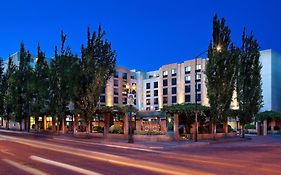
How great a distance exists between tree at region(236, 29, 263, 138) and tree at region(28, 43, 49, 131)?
26499 millimetres

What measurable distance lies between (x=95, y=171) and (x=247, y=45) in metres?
34.9

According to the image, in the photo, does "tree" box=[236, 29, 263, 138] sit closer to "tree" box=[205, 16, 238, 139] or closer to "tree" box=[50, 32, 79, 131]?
Result: "tree" box=[205, 16, 238, 139]

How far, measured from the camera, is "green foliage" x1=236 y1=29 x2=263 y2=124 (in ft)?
139

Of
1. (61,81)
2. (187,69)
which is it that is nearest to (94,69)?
(61,81)

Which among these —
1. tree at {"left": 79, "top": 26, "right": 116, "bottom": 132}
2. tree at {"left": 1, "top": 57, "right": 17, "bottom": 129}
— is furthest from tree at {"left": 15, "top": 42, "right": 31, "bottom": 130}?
tree at {"left": 79, "top": 26, "right": 116, "bottom": 132}

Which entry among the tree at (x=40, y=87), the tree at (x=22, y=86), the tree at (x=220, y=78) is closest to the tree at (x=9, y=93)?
the tree at (x=22, y=86)

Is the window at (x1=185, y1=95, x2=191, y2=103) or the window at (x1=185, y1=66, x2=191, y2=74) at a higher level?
the window at (x1=185, y1=66, x2=191, y2=74)

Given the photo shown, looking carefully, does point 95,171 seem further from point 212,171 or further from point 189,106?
point 189,106

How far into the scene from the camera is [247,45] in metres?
43.3

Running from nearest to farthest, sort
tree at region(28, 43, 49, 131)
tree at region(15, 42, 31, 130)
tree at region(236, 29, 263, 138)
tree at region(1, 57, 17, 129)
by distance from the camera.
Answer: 1. tree at region(236, 29, 263, 138)
2. tree at region(28, 43, 49, 131)
3. tree at region(15, 42, 31, 130)
4. tree at region(1, 57, 17, 129)

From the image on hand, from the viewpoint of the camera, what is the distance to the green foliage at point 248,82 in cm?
4234

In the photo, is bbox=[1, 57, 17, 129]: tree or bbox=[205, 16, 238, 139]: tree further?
bbox=[1, 57, 17, 129]: tree

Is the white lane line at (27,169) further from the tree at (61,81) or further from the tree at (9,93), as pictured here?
the tree at (9,93)

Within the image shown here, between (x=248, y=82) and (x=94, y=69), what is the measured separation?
19228 mm
